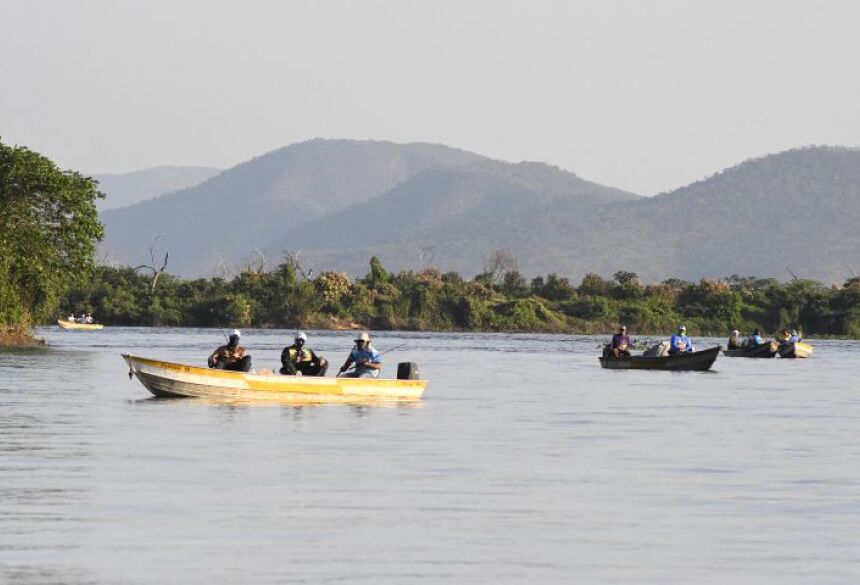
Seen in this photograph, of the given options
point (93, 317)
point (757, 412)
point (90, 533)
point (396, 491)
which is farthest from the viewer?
point (93, 317)

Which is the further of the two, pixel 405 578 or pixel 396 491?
pixel 396 491

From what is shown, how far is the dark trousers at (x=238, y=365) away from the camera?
42.9 metres

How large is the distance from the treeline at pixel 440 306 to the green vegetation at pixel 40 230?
6823 cm

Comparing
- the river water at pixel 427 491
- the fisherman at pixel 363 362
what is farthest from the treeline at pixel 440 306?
the fisherman at pixel 363 362

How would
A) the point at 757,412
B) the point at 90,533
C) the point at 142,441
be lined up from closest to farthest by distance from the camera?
1. the point at 90,533
2. the point at 142,441
3. the point at 757,412

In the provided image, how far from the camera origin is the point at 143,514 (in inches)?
845

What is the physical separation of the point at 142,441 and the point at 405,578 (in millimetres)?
15123

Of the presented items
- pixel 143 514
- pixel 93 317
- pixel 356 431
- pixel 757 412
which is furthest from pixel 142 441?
pixel 93 317

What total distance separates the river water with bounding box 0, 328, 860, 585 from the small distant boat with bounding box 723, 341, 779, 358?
38398 millimetres

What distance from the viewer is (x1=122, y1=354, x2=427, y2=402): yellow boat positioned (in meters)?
42.0

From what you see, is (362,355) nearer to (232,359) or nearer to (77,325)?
(232,359)

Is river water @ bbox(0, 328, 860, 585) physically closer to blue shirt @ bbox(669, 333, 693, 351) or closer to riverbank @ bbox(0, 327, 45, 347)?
blue shirt @ bbox(669, 333, 693, 351)

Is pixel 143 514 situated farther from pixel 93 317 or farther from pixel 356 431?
pixel 93 317

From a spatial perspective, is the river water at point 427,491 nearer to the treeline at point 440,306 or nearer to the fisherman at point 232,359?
the fisherman at point 232,359
